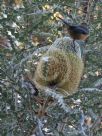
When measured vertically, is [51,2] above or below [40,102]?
above

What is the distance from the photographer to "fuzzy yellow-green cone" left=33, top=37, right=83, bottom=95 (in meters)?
0.91

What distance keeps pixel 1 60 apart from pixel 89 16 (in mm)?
522

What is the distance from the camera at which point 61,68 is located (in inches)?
35.8

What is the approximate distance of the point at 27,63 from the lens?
1195 mm

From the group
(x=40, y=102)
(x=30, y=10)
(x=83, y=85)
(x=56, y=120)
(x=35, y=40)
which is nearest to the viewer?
(x=40, y=102)

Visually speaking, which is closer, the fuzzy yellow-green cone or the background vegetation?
the fuzzy yellow-green cone

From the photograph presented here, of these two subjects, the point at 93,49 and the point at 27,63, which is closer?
the point at 27,63

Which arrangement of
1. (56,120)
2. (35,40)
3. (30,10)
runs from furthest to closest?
(35,40) → (30,10) → (56,120)

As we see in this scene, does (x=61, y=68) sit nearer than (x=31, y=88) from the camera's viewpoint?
Yes

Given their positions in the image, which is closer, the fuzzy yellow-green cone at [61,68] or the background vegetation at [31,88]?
the fuzzy yellow-green cone at [61,68]

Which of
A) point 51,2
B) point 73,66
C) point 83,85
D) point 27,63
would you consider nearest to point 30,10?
point 51,2

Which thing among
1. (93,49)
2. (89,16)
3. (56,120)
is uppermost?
(89,16)

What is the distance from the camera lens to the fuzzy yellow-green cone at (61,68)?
2.99 feet

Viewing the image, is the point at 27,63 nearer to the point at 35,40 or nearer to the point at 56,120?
the point at 56,120
